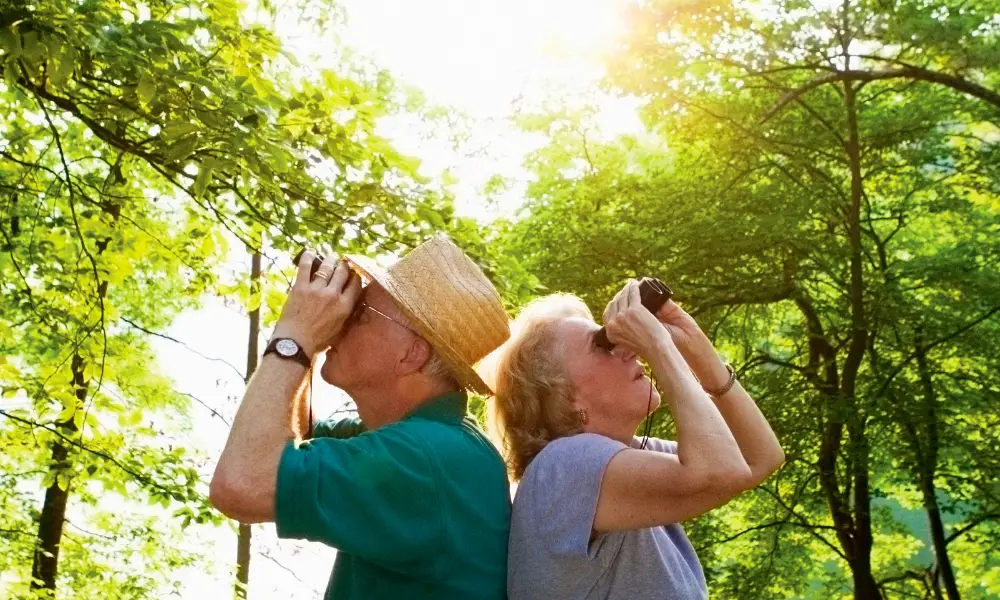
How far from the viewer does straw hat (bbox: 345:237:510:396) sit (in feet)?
6.50

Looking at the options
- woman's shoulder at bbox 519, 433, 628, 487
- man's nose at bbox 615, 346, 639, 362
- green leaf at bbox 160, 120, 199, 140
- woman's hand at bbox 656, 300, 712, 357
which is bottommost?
woman's shoulder at bbox 519, 433, 628, 487

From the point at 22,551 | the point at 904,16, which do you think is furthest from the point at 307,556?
the point at 904,16

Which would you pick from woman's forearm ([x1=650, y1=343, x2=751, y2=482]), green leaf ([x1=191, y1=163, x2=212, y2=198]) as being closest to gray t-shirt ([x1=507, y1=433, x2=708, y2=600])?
woman's forearm ([x1=650, y1=343, x2=751, y2=482])

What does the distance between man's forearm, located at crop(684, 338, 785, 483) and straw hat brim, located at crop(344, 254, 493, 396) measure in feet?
2.03

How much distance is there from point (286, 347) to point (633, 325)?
704 millimetres

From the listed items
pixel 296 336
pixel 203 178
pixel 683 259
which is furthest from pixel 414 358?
pixel 683 259

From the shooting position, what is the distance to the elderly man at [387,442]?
Answer: 5.31ft

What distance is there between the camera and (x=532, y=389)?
7.23 ft

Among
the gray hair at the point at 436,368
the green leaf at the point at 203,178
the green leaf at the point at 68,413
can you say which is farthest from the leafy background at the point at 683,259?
the gray hair at the point at 436,368

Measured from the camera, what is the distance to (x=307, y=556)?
11.2 metres

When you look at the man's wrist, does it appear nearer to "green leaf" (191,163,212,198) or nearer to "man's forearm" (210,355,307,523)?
"man's forearm" (210,355,307,523)

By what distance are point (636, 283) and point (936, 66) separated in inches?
361

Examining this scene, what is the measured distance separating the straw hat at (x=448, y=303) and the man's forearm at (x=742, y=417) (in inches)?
20.6

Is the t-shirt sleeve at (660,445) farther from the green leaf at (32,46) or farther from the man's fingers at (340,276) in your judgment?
the green leaf at (32,46)
